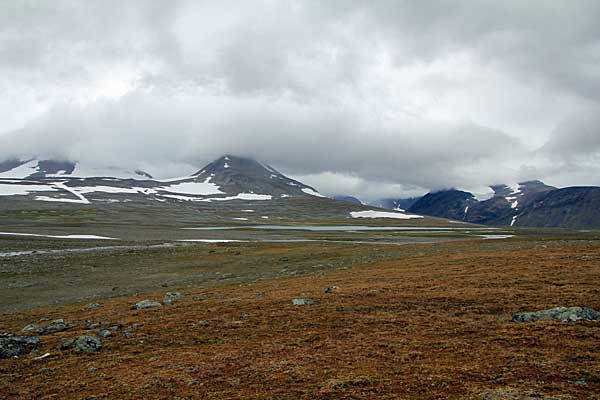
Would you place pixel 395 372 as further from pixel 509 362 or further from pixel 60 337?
pixel 60 337

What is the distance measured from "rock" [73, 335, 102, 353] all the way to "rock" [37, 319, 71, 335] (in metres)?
4.45

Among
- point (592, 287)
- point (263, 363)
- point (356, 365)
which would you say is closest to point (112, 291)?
point (263, 363)

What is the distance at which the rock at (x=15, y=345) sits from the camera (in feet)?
63.3

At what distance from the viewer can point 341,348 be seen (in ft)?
57.2

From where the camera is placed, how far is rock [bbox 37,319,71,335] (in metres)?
23.6

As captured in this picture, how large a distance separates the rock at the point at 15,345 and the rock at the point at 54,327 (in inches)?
95.5

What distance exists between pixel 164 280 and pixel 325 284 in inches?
834

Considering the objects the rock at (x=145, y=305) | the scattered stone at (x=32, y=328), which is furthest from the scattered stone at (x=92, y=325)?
the rock at (x=145, y=305)

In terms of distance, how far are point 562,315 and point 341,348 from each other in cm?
1090

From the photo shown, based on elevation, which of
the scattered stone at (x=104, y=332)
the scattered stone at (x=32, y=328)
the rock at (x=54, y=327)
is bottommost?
the scattered stone at (x=32, y=328)

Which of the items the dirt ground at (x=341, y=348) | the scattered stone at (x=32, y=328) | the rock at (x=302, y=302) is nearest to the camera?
the dirt ground at (x=341, y=348)

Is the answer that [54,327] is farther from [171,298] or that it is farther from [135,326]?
[171,298]

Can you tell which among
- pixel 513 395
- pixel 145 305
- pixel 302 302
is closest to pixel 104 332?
pixel 145 305

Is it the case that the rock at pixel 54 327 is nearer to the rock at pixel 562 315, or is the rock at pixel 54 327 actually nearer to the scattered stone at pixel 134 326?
the scattered stone at pixel 134 326
